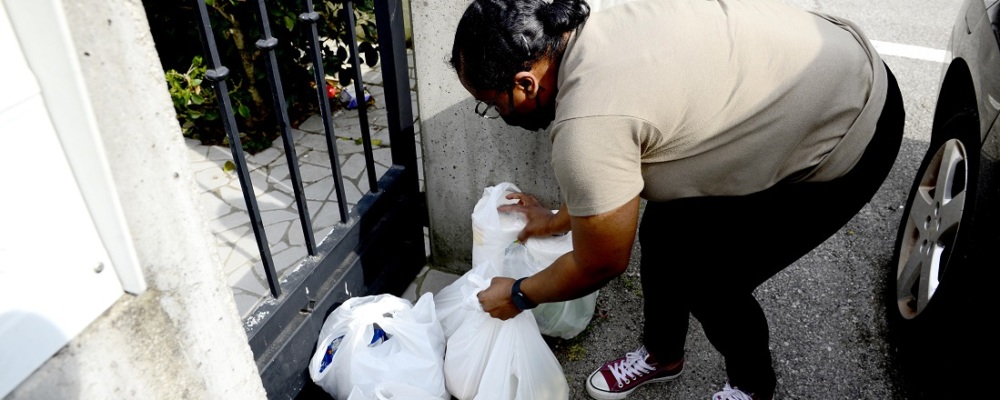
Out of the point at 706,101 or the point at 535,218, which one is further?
the point at 535,218

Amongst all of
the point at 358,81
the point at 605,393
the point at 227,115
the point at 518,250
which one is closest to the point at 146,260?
the point at 227,115

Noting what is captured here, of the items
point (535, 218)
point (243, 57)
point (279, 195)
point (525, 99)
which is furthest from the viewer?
point (243, 57)

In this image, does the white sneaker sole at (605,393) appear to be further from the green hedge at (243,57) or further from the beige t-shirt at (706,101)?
the green hedge at (243,57)

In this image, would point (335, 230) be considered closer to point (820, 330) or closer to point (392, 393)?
point (392, 393)

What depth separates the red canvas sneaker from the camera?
2.49 meters

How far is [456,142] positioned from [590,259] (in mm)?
1108

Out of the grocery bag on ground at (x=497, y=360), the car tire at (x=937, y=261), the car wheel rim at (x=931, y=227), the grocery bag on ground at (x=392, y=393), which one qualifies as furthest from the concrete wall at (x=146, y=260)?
the car wheel rim at (x=931, y=227)

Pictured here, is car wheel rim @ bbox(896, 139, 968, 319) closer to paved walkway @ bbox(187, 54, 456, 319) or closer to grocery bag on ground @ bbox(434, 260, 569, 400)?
grocery bag on ground @ bbox(434, 260, 569, 400)

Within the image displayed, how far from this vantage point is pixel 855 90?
67.3 inches

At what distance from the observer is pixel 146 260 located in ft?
4.09

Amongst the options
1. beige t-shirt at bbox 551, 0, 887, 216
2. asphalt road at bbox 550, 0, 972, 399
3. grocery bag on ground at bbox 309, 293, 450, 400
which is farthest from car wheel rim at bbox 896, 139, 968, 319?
grocery bag on ground at bbox 309, 293, 450, 400

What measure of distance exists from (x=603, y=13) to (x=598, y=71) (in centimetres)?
30

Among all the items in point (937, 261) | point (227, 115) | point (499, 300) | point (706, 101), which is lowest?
point (937, 261)

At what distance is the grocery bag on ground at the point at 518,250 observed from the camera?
2416 millimetres
